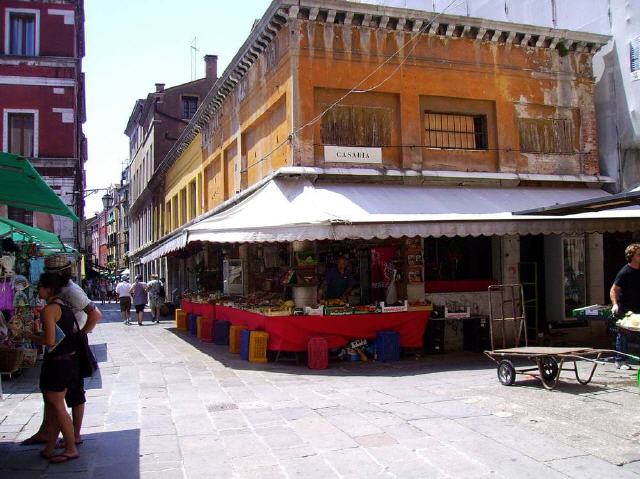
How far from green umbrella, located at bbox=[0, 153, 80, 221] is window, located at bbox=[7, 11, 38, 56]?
20116 mm

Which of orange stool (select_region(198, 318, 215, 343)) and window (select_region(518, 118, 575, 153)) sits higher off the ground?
window (select_region(518, 118, 575, 153))

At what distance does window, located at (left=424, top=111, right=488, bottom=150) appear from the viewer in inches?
509

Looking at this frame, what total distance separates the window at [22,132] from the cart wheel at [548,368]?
831 inches

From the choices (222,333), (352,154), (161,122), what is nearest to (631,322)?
(352,154)

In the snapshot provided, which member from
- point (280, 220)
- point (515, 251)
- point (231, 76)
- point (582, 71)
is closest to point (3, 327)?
point (280, 220)

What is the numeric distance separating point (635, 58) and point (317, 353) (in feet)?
31.7

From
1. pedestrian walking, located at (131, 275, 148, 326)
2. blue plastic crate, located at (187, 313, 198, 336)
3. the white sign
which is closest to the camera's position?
the white sign

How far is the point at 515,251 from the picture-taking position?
508 inches

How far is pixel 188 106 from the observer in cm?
3350

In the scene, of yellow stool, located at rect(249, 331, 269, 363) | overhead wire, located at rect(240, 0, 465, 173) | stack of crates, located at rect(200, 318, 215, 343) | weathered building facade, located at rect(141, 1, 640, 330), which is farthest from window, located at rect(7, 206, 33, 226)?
yellow stool, located at rect(249, 331, 269, 363)

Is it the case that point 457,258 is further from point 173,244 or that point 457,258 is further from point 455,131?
point 173,244

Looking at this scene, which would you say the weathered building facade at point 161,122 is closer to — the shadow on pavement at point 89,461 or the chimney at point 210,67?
the chimney at point 210,67

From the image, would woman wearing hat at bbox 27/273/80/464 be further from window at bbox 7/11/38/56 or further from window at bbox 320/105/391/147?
window at bbox 7/11/38/56

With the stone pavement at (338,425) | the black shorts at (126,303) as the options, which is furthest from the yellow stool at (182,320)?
the stone pavement at (338,425)
